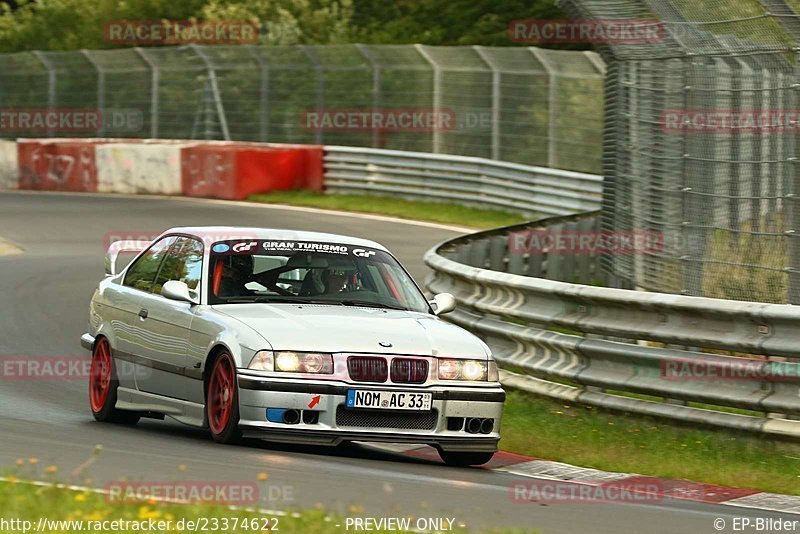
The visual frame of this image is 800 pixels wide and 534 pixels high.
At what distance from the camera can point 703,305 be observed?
982 cm

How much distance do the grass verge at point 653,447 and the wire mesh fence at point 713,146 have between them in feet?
3.45

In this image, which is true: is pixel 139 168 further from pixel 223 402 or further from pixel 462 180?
pixel 223 402

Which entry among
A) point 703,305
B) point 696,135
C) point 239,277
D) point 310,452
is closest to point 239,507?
point 310,452

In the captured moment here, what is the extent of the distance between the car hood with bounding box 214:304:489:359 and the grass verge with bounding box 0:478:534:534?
2.24m

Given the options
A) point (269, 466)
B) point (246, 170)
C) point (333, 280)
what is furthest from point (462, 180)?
point (269, 466)

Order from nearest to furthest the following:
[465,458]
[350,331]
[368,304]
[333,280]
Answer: [350,331]
[465,458]
[368,304]
[333,280]

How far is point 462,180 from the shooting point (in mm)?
28359

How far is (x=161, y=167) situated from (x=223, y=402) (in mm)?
23199

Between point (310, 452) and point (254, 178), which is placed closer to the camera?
point (310, 452)

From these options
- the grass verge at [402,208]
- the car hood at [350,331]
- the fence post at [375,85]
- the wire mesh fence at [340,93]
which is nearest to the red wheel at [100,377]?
the car hood at [350,331]

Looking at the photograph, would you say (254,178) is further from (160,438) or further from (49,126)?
(160,438)

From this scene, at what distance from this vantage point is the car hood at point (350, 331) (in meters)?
8.95

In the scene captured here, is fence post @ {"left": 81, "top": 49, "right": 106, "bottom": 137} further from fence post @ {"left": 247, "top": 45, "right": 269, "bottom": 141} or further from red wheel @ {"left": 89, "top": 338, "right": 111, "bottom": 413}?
red wheel @ {"left": 89, "top": 338, "right": 111, "bottom": 413}

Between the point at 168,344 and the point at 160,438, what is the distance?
57cm
